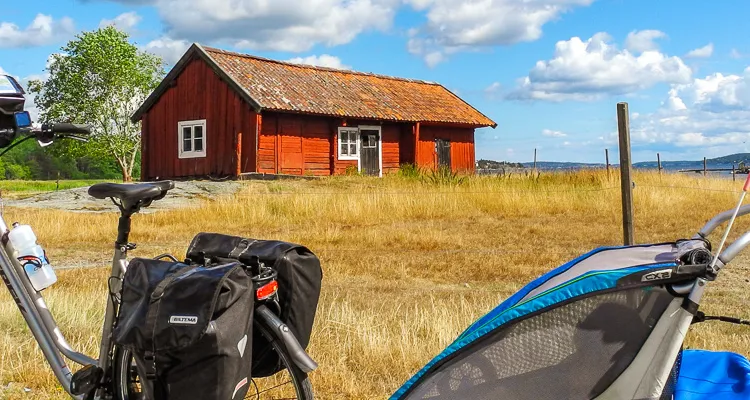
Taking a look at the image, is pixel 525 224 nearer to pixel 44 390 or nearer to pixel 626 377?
pixel 44 390

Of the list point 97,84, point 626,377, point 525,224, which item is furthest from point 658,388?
point 97,84

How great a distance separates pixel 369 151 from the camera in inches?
1032

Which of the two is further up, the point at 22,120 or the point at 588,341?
the point at 22,120

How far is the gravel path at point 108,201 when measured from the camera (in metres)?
16.5

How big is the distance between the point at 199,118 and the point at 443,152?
915 cm

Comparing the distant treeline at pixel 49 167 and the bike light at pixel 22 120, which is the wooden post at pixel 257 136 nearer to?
the bike light at pixel 22 120

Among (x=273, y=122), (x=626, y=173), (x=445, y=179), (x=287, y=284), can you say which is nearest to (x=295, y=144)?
(x=273, y=122)

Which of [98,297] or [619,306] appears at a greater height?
[619,306]

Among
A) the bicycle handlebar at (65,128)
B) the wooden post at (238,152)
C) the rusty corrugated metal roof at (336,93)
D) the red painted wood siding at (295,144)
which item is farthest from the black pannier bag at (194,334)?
the wooden post at (238,152)

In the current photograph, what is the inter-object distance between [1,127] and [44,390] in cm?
143

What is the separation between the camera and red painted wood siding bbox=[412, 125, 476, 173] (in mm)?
28016

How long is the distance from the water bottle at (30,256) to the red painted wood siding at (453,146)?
951 inches

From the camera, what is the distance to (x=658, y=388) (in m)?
2.27

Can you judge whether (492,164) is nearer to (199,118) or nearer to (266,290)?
(199,118)
